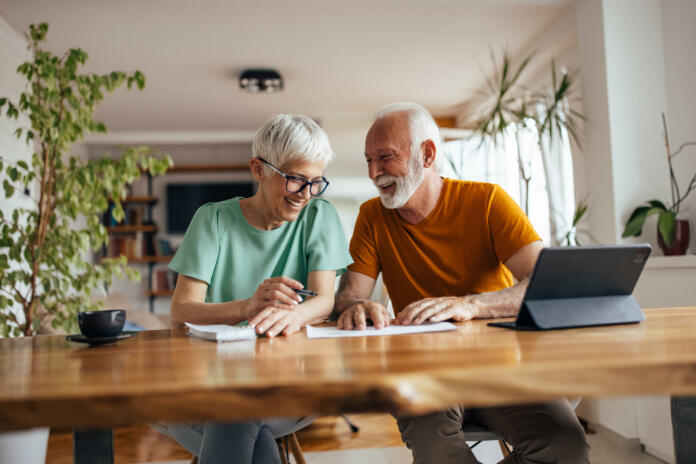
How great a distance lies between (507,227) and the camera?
1820mm

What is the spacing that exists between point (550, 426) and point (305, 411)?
0.84 metres

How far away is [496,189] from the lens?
1.93m

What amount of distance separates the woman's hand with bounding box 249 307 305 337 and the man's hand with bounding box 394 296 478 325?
9.8 inches

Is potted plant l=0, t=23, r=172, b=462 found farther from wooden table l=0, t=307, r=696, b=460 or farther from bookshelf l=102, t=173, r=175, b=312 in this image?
bookshelf l=102, t=173, r=175, b=312

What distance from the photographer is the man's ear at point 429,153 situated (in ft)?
6.54

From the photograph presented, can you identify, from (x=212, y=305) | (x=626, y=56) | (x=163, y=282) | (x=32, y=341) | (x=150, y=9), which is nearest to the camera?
(x=32, y=341)

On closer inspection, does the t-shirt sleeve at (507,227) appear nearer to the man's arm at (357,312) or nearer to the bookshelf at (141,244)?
the man's arm at (357,312)

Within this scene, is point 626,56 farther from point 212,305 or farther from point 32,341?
point 32,341

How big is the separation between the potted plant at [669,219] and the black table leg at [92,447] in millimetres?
2727

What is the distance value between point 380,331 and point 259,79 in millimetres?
4141

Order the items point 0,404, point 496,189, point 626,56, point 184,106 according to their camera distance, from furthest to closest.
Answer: point 184,106, point 626,56, point 496,189, point 0,404

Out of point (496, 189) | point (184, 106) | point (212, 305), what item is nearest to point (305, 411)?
point (212, 305)

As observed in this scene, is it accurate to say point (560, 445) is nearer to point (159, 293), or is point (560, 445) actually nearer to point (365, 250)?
point (365, 250)

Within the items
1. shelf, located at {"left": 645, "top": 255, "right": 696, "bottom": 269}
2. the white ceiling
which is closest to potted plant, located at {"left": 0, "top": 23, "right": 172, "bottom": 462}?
the white ceiling
